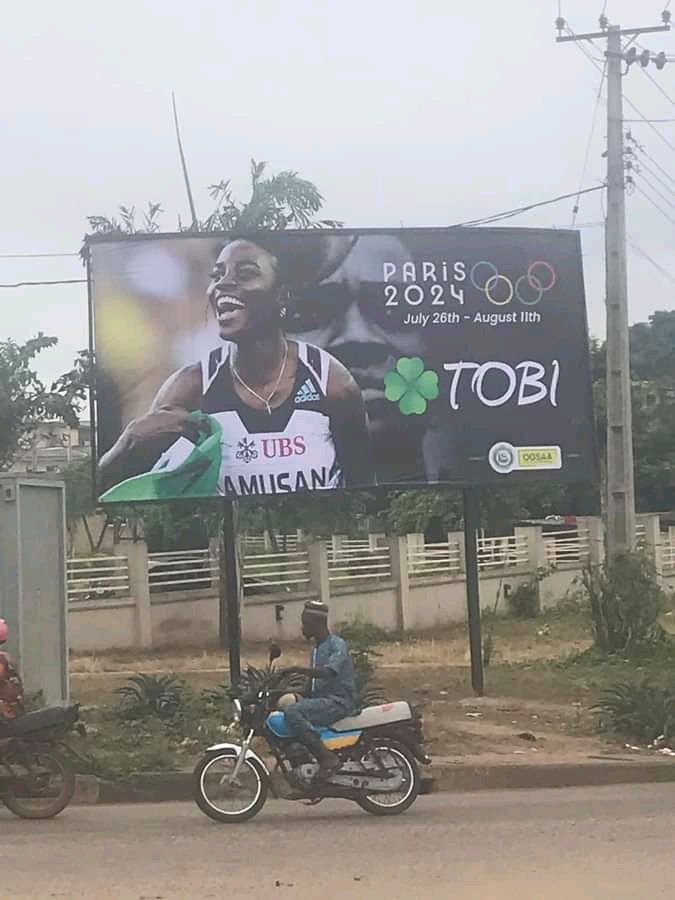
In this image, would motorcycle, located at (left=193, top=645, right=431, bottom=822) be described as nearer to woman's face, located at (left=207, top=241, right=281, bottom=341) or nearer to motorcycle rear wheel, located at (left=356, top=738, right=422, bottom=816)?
motorcycle rear wheel, located at (left=356, top=738, right=422, bottom=816)

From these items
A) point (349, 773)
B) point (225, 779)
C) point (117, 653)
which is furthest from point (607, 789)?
point (117, 653)

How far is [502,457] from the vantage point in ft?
45.5

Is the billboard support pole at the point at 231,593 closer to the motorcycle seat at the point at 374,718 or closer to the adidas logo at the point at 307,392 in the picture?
the adidas logo at the point at 307,392

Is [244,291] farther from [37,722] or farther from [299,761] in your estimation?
[299,761]

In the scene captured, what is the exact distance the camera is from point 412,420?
1365 centimetres

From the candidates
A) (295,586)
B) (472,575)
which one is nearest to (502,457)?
(472,575)

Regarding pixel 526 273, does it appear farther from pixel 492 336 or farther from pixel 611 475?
pixel 611 475

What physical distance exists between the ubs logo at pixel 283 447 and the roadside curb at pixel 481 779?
4002 millimetres

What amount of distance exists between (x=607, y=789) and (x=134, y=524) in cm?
2192

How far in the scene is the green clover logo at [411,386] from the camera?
13609 millimetres

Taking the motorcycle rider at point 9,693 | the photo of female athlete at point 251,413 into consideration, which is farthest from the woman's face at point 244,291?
the motorcycle rider at point 9,693

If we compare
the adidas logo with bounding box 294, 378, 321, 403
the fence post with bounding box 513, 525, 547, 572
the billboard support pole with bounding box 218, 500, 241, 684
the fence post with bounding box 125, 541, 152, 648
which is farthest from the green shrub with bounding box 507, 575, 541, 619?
the adidas logo with bounding box 294, 378, 321, 403

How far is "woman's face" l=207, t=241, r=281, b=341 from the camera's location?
13.4m

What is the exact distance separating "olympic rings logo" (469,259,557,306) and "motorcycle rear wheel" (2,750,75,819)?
731 cm
